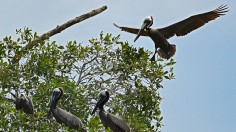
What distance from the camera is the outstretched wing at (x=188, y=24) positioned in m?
18.6

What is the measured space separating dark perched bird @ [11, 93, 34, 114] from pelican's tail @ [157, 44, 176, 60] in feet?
13.7

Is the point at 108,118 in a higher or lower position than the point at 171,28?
lower

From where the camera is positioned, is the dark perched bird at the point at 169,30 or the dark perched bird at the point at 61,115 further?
the dark perched bird at the point at 169,30

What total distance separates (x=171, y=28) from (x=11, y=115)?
713 centimetres

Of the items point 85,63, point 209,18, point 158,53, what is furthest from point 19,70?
point 209,18

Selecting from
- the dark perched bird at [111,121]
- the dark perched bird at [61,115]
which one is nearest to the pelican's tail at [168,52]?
the dark perched bird at [111,121]

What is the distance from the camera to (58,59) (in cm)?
1630

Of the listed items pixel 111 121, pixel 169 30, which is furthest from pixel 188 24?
pixel 111 121

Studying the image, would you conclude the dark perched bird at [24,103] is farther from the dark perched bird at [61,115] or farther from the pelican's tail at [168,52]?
the pelican's tail at [168,52]

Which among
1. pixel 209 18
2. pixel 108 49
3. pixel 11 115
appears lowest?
pixel 11 115

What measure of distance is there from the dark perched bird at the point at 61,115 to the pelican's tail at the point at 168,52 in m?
4.15

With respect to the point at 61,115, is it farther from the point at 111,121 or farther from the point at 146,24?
the point at 146,24

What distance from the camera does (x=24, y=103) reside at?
1546cm

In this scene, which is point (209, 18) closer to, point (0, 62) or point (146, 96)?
point (146, 96)
